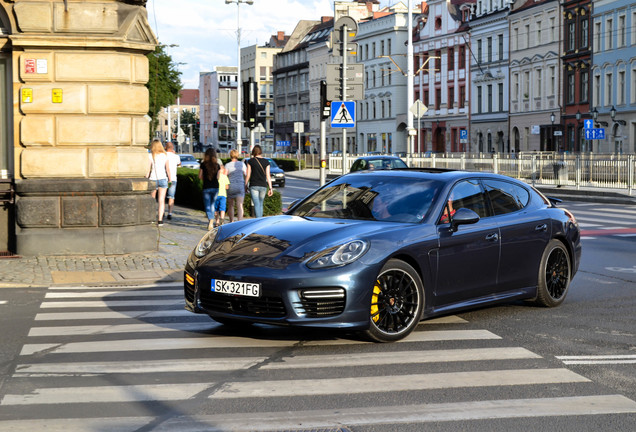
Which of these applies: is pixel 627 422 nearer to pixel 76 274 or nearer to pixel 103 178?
pixel 76 274

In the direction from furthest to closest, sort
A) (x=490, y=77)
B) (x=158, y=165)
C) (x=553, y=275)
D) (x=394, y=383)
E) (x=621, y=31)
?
(x=490, y=77) < (x=621, y=31) < (x=158, y=165) < (x=553, y=275) < (x=394, y=383)

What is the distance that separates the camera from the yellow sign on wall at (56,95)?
15.1 meters

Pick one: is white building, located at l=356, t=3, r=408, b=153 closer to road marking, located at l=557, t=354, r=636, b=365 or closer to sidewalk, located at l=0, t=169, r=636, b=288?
sidewalk, located at l=0, t=169, r=636, b=288

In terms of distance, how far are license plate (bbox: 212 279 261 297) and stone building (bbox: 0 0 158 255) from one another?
23.5 ft

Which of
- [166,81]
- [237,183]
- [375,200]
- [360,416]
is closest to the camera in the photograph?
[360,416]

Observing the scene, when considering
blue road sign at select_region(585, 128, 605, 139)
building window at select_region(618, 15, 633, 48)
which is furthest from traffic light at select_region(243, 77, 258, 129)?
building window at select_region(618, 15, 633, 48)

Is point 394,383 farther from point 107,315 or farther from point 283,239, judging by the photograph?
point 107,315

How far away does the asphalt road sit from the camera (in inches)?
232

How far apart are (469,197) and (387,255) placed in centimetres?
160

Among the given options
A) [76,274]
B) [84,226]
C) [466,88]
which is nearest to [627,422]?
[76,274]

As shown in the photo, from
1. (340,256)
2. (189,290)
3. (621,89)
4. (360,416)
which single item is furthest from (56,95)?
(621,89)

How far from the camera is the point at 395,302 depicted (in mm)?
8500

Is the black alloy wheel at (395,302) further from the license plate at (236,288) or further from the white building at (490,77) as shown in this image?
the white building at (490,77)

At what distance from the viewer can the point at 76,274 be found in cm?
1350
